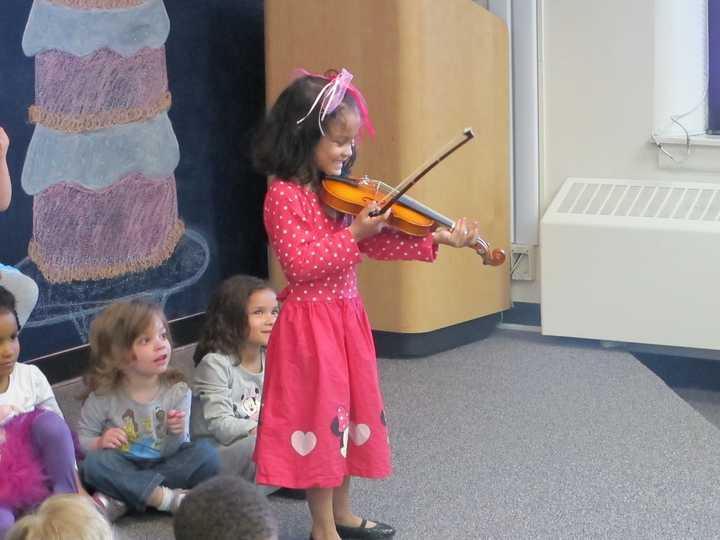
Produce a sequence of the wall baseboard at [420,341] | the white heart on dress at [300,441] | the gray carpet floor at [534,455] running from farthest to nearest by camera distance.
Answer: the wall baseboard at [420,341]
the gray carpet floor at [534,455]
the white heart on dress at [300,441]

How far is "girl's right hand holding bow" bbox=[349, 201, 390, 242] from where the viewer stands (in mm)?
1746

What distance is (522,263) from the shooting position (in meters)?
3.89

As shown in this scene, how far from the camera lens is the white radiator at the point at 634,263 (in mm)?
3336

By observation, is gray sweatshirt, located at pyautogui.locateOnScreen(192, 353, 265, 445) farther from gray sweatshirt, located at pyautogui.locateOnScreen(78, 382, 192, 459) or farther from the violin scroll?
the violin scroll

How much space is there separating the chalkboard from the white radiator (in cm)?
117

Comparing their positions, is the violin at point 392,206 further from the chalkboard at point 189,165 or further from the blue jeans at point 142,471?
the chalkboard at point 189,165

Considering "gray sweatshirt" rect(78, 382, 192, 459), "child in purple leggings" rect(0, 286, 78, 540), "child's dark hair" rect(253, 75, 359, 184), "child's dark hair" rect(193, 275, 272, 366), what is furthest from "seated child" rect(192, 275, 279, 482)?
"child's dark hair" rect(253, 75, 359, 184)

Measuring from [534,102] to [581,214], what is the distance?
493 millimetres

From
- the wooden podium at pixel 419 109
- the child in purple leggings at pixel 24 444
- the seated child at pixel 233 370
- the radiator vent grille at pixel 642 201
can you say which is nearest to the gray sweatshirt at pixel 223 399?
the seated child at pixel 233 370

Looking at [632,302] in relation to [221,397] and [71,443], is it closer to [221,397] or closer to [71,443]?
[221,397]

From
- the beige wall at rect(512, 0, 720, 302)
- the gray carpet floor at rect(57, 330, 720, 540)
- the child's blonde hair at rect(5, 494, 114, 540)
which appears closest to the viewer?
the child's blonde hair at rect(5, 494, 114, 540)

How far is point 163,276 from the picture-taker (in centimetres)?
357

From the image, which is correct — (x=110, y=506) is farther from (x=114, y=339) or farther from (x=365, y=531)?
(x=365, y=531)

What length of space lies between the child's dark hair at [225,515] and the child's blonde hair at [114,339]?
955 mm
